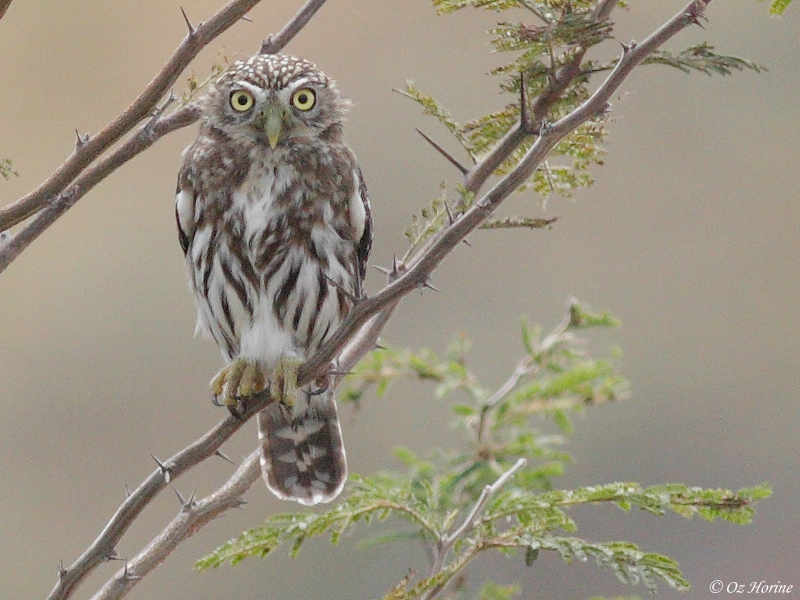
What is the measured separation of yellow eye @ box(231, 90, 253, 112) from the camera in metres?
3.33

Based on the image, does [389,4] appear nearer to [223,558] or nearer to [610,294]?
[610,294]

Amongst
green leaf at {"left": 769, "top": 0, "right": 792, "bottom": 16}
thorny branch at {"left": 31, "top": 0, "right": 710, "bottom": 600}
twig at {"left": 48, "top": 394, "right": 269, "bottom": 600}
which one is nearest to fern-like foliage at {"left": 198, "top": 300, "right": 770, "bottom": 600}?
thorny branch at {"left": 31, "top": 0, "right": 710, "bottom": 600}

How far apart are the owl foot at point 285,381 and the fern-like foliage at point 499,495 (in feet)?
0.97

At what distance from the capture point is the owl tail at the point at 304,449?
3764 mm

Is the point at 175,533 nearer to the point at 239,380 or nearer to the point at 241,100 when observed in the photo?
the point at 239,380

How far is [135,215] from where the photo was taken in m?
12.1

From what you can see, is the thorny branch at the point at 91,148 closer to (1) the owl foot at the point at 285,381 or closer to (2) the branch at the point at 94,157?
(2) the branch at the point at 94,157

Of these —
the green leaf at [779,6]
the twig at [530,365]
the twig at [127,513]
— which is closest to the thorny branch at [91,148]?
the twig at [127,513]

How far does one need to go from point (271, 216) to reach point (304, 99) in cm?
41

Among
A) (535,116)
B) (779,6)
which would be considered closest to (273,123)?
(535,116)

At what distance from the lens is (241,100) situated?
3348 millimetres

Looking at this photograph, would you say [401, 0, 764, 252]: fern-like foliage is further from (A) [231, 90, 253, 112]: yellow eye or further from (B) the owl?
(A) [231, 90, 253, 112]: yellow eye

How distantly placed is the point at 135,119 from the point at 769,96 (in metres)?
10.3

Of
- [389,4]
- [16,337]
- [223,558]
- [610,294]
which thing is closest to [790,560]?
[610,294]
